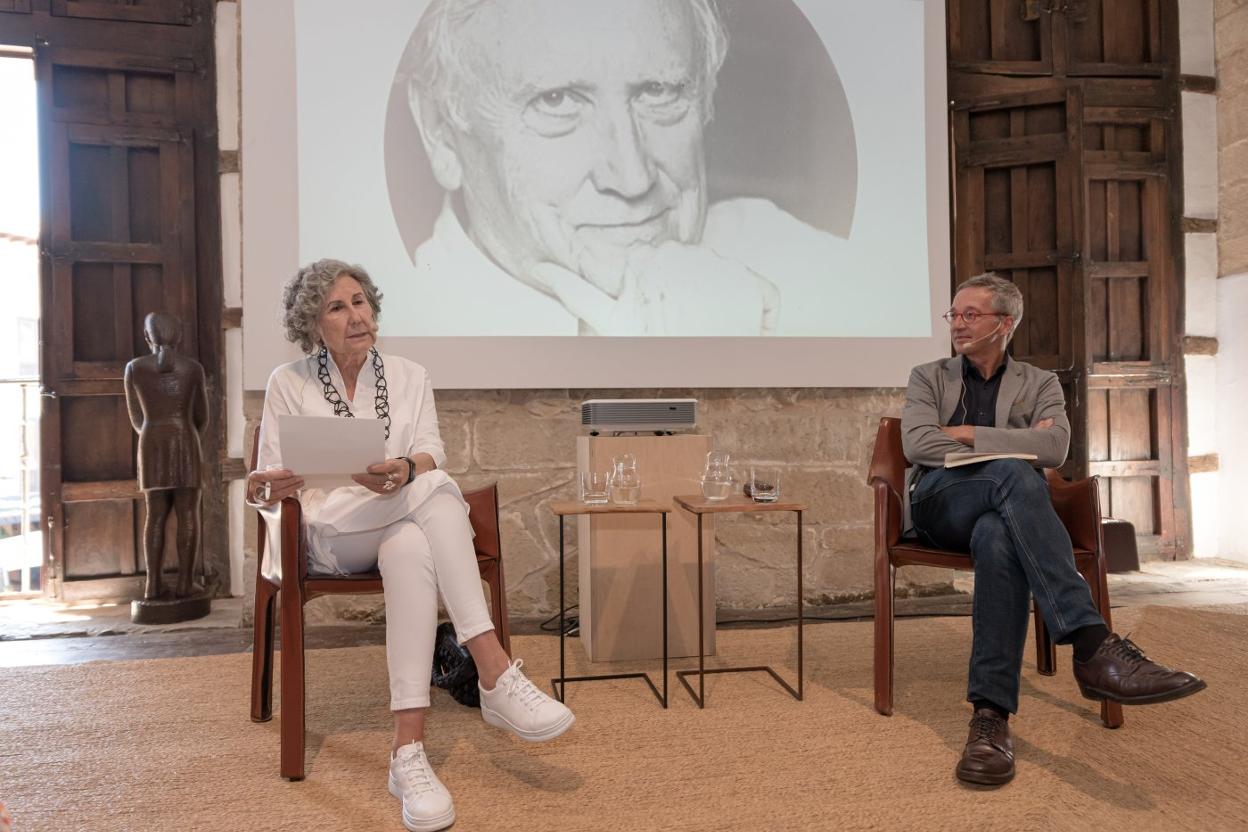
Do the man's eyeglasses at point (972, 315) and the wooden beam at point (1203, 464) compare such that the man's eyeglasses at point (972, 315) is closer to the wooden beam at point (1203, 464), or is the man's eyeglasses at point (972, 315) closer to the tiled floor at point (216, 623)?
the tiled floor at point (216, 623)

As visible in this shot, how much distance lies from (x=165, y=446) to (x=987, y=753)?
3142 mm

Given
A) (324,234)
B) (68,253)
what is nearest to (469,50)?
(324,234)

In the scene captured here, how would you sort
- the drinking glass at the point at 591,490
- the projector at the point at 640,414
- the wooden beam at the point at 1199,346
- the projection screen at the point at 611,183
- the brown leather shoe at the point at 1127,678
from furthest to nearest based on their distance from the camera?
the wooden beam at the point at 1199,346
the projection screen at the point at 611,183
the projector at the point at 640,414
the drinking glass at the point at 591,490
the brown leather shoe at the point at 1127,678

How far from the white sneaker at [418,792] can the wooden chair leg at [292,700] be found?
25cm

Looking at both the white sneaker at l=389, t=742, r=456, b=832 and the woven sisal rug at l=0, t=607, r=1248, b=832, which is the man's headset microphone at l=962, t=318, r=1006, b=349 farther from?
A: the white sneaker at l=389, t=742, r=456, b=832

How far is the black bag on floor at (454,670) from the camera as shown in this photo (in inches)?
89.4

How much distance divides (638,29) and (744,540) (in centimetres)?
205

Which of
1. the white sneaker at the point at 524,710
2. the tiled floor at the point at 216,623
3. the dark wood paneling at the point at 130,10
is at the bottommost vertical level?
the tiled floor at the point at 216,623

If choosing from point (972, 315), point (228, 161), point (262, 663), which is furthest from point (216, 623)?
point (972, 315)

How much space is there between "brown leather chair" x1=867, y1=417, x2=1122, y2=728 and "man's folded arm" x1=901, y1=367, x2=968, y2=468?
0.30 ft

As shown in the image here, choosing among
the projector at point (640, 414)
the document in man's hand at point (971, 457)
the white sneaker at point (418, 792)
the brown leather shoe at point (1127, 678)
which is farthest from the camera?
the projector at point (640, 414)

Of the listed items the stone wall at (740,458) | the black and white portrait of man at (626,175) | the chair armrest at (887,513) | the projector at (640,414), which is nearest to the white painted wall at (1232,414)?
the stone wall at (740,458)

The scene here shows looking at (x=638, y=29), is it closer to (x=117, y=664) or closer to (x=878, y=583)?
(x=878, y=583)

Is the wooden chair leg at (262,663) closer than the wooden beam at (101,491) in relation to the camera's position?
Yes
